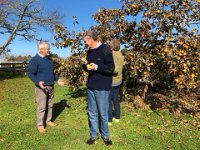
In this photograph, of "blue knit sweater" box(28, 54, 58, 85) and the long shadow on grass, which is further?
the long shadow on grass

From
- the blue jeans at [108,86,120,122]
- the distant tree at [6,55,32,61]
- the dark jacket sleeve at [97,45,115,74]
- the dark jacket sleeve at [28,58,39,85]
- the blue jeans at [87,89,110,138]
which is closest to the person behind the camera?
the dark jacket sleeve at [97,45,115,74]

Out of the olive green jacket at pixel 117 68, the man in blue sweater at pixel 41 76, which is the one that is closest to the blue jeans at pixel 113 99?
the olive green jacket at pixel 117 68

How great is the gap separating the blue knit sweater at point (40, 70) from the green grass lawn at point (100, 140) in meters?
1.17

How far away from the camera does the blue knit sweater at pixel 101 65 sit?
16.6ft

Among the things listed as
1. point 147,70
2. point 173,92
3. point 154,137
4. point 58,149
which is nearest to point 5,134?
point 58,149

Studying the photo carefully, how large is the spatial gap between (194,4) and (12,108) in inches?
247

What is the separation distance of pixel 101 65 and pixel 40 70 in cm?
178

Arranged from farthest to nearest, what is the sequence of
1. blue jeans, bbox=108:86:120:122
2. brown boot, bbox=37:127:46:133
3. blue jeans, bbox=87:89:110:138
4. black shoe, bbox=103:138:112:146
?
blue jeans, bbox=108:86:120:122, brown boot, bbox=37:127:46:133, black shoe, bbox=103:138:112:146, blue jeans, bbox=87:89:110:138

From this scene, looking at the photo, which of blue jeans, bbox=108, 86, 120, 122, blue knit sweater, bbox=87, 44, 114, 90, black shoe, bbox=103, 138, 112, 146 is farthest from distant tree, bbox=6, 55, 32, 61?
blue knit sweater, bbox=87, 44, 114, 90

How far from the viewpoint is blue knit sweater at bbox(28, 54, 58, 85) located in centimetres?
614

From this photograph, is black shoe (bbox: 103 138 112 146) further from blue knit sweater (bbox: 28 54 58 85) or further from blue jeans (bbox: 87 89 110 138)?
blue knit sweater (bbox: 28 54 58 85)

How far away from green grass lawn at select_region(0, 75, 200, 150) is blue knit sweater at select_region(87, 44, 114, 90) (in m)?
1.18

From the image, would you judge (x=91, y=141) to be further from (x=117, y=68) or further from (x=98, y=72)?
(x=117, y=68)

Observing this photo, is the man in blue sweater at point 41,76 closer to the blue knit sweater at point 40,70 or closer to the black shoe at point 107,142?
the blue knit sweater at point 40,70
